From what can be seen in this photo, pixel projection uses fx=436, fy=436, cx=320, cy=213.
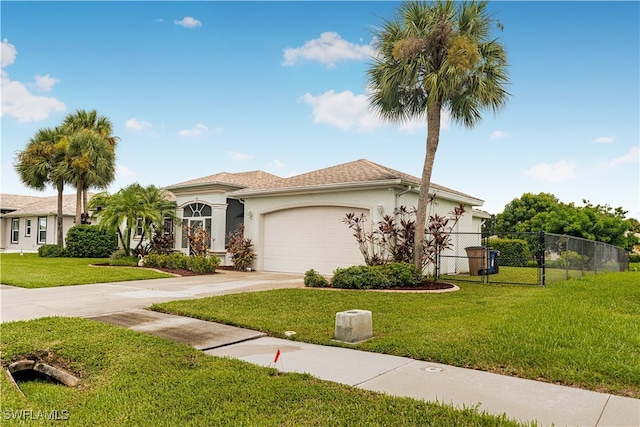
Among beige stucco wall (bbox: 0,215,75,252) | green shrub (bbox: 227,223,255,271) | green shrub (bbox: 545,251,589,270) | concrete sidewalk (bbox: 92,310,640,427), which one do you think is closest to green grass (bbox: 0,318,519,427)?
concrete sidewalk (bbox: 92,310,640,427)

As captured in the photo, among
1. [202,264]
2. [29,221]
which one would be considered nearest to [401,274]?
[202,264]

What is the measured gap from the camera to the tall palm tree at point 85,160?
23.4 meters

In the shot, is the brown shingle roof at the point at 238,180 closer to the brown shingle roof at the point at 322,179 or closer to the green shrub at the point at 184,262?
the brown shingle roof at the point at 322,179

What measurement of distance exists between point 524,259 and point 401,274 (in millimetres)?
14030

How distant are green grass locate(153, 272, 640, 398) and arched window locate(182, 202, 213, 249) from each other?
363 inches

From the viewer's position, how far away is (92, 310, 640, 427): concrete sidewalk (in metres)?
3.60

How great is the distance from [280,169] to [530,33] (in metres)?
14.7

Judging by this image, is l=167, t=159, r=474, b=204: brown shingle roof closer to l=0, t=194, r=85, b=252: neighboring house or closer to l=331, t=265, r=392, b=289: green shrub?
l=331, t=265, r=392, b=289: green shrub

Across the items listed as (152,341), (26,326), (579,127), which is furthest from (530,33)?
(26,326)

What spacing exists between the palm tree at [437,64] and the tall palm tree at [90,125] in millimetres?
19178

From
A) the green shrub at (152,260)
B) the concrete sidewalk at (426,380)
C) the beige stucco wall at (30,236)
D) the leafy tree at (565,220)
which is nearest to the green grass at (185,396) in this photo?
the concrete sidewalk at (426,380)

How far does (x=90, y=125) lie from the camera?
2667 cm

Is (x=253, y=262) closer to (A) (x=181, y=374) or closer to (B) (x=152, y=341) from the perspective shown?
(B) (x=152, y=341)

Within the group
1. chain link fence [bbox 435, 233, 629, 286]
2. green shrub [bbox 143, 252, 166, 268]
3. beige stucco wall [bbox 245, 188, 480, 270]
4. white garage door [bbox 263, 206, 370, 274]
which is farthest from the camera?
green shrub [bbox 143, 252, 166, 268]
